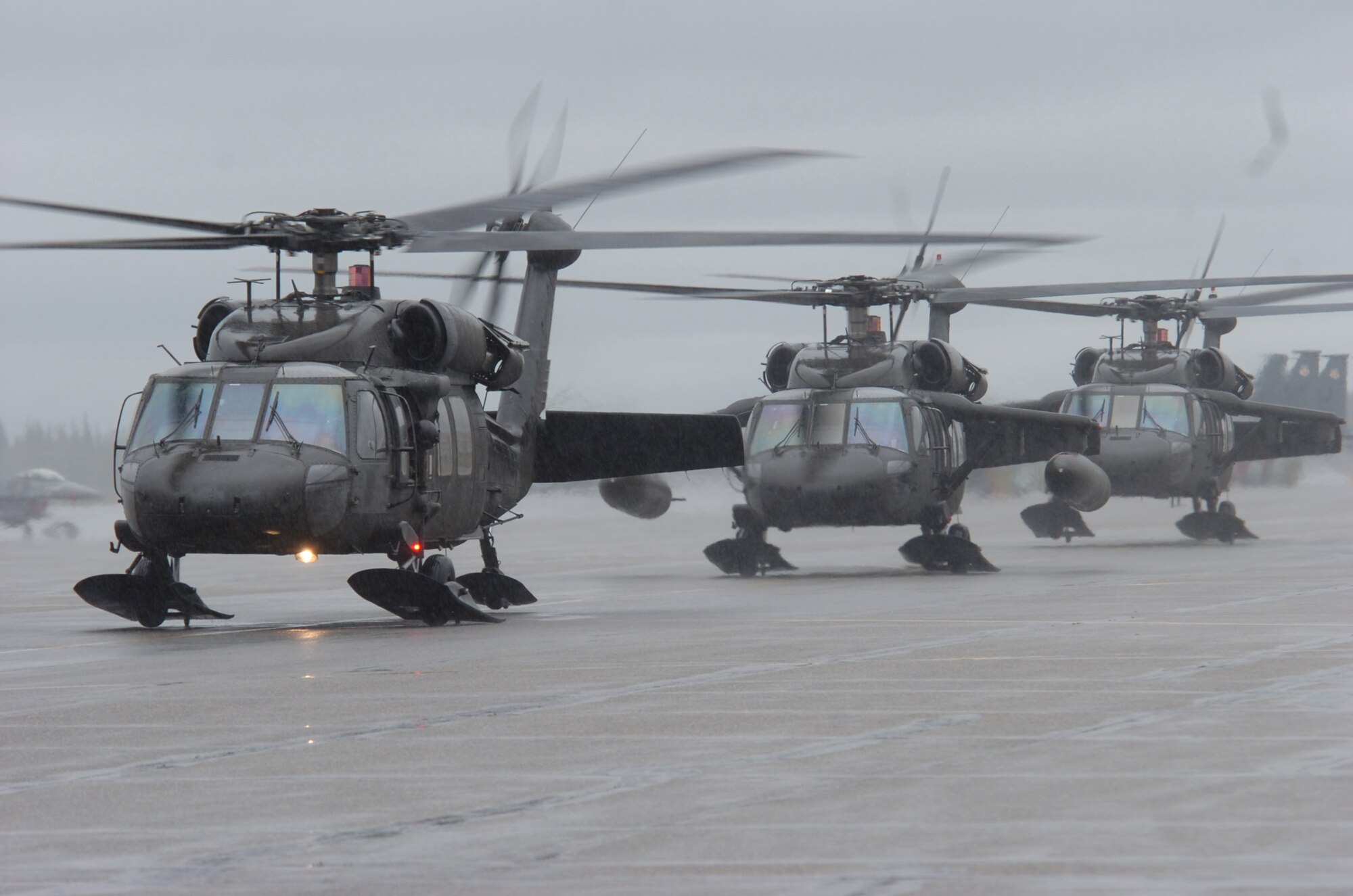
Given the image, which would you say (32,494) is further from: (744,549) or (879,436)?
(879,436)

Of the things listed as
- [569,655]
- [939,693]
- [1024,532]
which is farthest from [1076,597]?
[1024,532]

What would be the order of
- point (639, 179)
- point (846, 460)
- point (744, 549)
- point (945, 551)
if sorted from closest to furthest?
point (639, 179), point (846, 460), point (945, 551), point (744, 549)

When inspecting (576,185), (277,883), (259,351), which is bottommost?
(277,883)

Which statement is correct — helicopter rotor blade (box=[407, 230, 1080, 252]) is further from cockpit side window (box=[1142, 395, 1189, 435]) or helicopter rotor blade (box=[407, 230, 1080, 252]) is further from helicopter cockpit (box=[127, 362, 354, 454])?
cockpit side window (box=[1142, 395, 1189, 435])

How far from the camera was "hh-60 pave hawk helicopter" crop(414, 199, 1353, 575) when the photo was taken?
23.9 m

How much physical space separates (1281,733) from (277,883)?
4.88 m

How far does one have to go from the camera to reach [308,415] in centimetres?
1566

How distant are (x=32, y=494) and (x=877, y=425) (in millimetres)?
19742

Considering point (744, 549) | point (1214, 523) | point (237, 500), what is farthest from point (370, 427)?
point (1214, 523)

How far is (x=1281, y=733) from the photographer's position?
8.73 meters

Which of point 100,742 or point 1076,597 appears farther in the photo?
point 1076,597

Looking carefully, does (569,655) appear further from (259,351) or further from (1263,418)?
(1263,418)

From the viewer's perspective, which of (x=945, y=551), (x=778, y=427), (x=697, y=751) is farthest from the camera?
(x=945, y=551)

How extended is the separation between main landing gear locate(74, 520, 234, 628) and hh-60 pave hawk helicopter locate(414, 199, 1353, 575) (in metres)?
7.24
